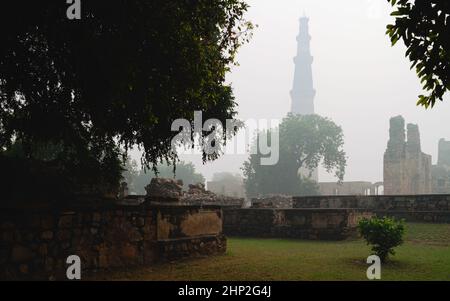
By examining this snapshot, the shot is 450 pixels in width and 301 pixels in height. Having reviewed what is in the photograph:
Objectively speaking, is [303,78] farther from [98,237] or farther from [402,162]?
[98,237]

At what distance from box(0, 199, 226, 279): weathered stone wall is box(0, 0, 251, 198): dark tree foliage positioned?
1.83 m

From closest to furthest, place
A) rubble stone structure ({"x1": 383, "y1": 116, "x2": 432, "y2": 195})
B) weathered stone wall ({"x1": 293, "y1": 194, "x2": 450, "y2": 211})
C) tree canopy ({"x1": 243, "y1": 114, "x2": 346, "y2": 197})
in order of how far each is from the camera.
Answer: weathered stone wall ({"x1": 293, "y1": 194, "x2": 450, "y2": 211})
rubble stone structure ({"x1": 383, "y1": 116, "x2": 432, "y2": 195})
tree canopy ({"x1": 243, "y1": 114, "x2": 346, "y2": 197})

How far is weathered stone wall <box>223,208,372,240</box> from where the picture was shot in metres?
13.5

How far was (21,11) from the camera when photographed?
257 inches

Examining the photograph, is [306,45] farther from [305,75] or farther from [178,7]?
[178,7]

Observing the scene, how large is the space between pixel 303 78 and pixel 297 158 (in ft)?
313

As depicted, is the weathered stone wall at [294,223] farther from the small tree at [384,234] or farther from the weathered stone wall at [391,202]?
the small tree at [384,234]

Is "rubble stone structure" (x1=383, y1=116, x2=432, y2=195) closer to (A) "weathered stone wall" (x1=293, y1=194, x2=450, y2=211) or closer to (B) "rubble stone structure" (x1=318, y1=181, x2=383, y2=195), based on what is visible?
(B) "rubble stone structure" (x1=318, y1=181, x2=383, y2=195)

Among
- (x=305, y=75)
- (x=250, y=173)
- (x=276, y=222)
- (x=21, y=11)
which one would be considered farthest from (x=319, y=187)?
(x=305, y=75)

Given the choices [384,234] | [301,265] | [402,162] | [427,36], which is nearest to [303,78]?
[402,162]

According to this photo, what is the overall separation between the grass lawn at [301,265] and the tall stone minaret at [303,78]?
4972 inches

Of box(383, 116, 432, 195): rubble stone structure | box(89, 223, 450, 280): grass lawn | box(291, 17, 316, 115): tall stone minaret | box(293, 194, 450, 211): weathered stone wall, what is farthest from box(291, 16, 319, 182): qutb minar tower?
box(89, 223, 450, 280): grass lawn

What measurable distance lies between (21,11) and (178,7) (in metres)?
2.48

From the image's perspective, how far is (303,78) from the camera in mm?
141250
